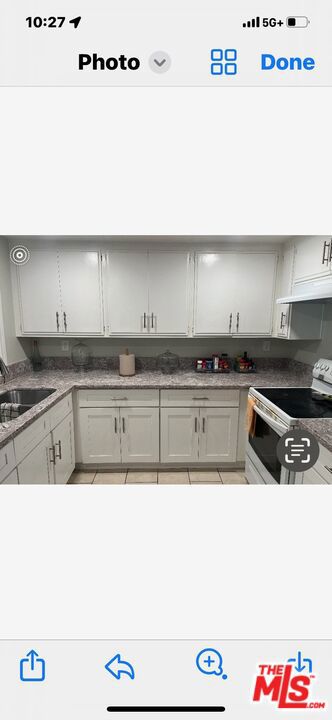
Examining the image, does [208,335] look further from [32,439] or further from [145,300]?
[32,439]

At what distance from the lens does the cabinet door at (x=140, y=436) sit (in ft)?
4.58

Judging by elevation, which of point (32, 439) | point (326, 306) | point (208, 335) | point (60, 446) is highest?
point (326, 306)

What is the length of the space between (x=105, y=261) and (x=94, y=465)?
4.50ft

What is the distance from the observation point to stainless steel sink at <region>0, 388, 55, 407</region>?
1.02 meters

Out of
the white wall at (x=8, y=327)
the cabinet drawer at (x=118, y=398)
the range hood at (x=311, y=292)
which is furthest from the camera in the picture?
the cabinet drawer at (x=118, y=398)

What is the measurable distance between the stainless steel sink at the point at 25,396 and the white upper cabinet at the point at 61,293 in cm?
64

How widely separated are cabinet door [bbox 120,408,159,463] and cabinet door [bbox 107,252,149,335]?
2.20 ft

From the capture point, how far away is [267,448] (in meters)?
0.89

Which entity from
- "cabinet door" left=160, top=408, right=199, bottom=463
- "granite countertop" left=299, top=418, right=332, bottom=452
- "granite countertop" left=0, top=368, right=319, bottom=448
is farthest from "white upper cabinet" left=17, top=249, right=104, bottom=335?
"granite countertop" left=299, top=418, right=332, bottom=452

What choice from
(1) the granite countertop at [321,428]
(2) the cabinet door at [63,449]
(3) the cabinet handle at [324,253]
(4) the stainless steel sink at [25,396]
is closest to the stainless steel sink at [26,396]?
(4) the stainless steel sink at [25,396]
